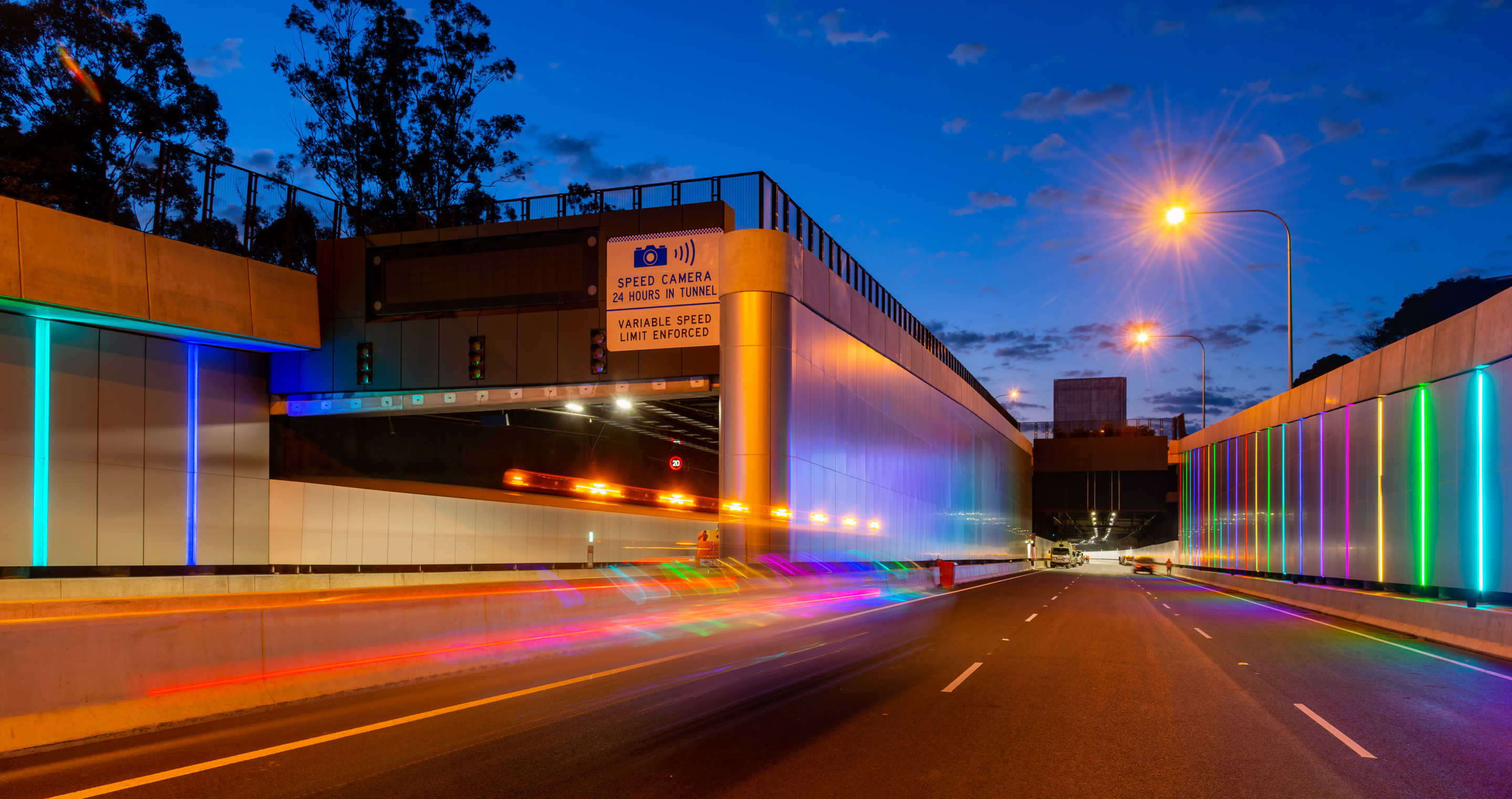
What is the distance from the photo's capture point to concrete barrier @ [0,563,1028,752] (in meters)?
7.45

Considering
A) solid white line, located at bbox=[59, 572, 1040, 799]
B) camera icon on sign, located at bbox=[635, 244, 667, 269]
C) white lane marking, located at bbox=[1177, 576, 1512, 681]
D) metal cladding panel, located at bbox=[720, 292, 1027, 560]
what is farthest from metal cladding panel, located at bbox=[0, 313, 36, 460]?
white lane marking, located at bbox=[1177, 576, 1512, 681]

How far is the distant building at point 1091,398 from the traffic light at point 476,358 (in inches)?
3503

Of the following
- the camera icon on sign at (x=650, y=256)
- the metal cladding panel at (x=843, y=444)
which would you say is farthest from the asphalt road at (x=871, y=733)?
the camera icon on sign at (x=650, y=256)

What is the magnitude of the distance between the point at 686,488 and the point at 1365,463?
36060 mm

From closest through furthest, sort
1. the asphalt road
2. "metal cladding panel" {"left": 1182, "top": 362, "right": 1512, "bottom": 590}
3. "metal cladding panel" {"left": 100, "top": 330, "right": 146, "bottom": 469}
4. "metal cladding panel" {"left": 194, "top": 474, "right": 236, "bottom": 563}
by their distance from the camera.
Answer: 1. the asphalt road
2. "metal cladding panel" {"left": 1182, "top": 362, "right": 1512, "bottom": 590}
3. "metal cladding panel" {"left": 100, "top": 330, "right": 146, "bottom": 469}
4. "metal cladding panel" {"left": 194, "top": 474, "right": 236, "bottom": 563}

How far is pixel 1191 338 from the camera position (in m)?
54.1

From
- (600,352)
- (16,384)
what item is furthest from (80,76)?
(600,352)

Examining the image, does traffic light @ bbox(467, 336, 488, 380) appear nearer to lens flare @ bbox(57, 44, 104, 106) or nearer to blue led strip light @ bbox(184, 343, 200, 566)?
blue led strip light @ bbox(184, 343, 200, 566)

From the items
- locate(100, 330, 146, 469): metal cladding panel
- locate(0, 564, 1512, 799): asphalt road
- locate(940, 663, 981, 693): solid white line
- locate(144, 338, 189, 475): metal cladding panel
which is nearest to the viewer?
locate(0, 564, 1512, 799): asphalt road

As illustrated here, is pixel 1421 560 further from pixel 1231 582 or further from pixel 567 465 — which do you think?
pixel 567 465

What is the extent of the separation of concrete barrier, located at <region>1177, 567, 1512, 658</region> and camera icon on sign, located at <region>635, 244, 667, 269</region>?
20186mm

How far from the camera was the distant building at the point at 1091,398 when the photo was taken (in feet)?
352

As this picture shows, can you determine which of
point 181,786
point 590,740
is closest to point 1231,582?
point 590,740

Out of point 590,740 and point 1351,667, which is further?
point 1351,667
